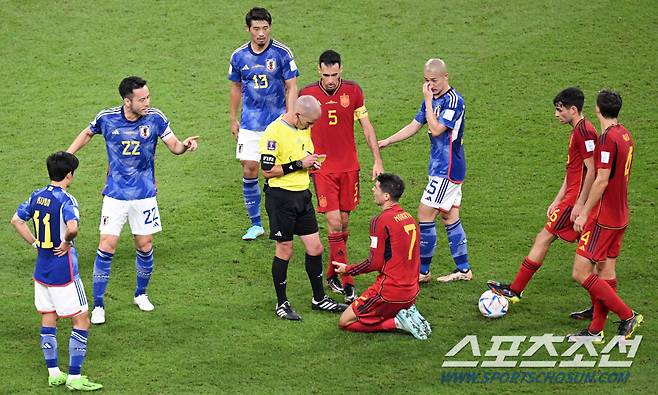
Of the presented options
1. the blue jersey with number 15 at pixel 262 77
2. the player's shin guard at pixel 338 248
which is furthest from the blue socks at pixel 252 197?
the player's shin guard at pixel 338 248

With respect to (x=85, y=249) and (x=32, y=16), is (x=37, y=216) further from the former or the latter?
(x=32, y=16)

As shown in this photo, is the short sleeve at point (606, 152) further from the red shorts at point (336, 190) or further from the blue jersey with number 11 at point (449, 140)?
the red shorts at point (336, 190)

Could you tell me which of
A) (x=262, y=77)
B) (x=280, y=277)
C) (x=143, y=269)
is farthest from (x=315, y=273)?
(x=262, y=77)

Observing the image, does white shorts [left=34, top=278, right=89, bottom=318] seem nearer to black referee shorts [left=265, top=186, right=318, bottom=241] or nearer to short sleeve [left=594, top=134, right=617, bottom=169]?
black referee shorts [left=265, top=186, right=318, bottom=241]

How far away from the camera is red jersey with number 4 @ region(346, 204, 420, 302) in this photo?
32.4 feet

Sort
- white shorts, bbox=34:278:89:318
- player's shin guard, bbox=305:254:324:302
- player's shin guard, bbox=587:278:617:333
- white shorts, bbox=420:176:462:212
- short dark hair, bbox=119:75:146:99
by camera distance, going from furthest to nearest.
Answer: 1. white shorts, bbox=420:176:462:212
2. player's shin guard, bbox=305:254:324:302
3. short dark hair, bbox=119:75:146:99
4. player's shin guard, bbox=587:278:617:333
5. white shorts, bbox=34:278:89:318

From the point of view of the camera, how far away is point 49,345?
30.2 ft

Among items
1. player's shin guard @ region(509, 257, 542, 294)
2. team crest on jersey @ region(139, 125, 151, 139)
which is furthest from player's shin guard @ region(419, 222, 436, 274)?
team crest on jersey @ region(139, 125, 151, 139)

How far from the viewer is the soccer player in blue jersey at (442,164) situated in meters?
11.1

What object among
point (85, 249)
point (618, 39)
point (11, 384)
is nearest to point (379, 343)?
point (11, 384)

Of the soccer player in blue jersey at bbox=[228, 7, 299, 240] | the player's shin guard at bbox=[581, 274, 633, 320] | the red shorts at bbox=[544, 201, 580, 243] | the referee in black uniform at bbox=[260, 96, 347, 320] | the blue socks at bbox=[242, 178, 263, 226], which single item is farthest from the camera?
the blue socks at bbox=[242, 178, 263, 226]

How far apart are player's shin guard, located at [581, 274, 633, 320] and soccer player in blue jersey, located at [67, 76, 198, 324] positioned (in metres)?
3.90

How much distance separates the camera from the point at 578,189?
10461 millimetres

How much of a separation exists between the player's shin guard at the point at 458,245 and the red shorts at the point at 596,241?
5.93ft
